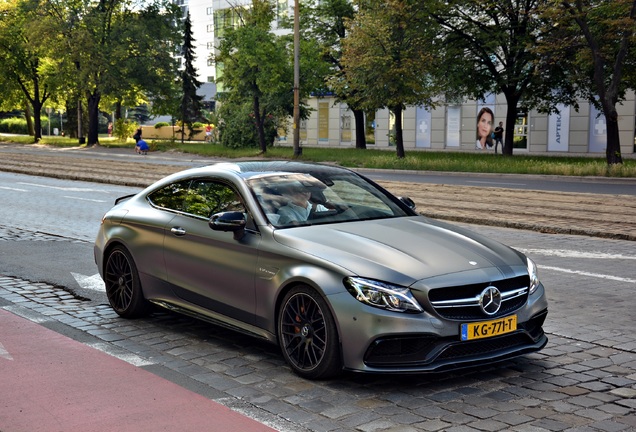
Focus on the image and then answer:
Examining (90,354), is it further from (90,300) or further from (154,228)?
(90,300)

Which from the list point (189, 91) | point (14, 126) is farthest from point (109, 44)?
point (14, 126)

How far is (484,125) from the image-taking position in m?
56.0

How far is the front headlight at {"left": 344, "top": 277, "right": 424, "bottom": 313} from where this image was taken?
5.28 meters

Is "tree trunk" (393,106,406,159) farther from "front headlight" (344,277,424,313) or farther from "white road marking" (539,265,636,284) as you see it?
"front headlight" (344,277,424,313)

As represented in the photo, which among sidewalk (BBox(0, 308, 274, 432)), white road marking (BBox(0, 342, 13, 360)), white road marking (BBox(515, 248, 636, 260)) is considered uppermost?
white road marking (BBox(515, 248, 636, 260))

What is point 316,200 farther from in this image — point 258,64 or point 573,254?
point 258,64

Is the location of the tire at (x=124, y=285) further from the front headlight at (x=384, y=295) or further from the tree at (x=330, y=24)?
the tree at (x=330, y=24)

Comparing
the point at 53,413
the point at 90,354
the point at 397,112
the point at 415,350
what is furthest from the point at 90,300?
the point at 397,112

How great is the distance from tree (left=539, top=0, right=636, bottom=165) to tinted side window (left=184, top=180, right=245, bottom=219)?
24.9m

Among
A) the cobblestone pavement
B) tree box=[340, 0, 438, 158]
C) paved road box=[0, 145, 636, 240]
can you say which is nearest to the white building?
tree box=[340, 0, 438, 158]

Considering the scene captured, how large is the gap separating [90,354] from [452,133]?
5335 centimetres

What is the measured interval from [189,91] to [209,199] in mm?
66061

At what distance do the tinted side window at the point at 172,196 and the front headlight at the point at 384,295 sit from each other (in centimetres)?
226

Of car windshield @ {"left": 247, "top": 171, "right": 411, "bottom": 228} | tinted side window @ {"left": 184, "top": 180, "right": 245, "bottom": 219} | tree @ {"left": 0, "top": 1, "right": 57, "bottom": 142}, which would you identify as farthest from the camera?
tree @ {"left": 0, "top": 1, "right": 57, "bottom": 142}
